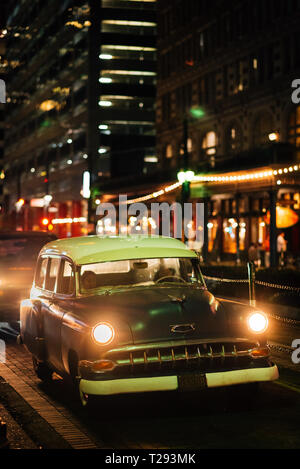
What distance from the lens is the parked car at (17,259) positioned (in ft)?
67.9

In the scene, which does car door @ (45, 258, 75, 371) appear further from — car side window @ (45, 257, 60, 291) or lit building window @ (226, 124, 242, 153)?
lit building window @ (226, 124, 242, 153)

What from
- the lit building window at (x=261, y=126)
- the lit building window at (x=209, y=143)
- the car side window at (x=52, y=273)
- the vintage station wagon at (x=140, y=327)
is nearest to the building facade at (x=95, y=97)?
the lit building window at (x=209, y=143)

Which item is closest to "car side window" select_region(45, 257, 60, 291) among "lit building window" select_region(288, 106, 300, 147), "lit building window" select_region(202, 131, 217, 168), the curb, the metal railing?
the curb

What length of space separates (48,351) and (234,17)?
151 ft

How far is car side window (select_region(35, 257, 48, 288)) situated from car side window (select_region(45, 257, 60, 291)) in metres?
0.21

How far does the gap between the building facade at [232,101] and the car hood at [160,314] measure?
28.5 meters

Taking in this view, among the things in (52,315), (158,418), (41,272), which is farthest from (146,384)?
(41,272)

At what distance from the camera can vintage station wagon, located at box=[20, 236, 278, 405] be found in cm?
730

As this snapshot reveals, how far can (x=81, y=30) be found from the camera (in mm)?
77625

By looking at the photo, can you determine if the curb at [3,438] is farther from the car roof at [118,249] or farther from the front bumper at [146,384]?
the car roof at [118,249]

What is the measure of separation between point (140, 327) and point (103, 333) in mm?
363

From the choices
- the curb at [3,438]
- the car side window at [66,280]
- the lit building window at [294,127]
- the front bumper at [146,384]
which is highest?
the lit building window at [294,127]

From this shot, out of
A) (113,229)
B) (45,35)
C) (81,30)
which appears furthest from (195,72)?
(45,35)

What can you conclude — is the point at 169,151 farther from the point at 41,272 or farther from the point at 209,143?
the point at 41,272
